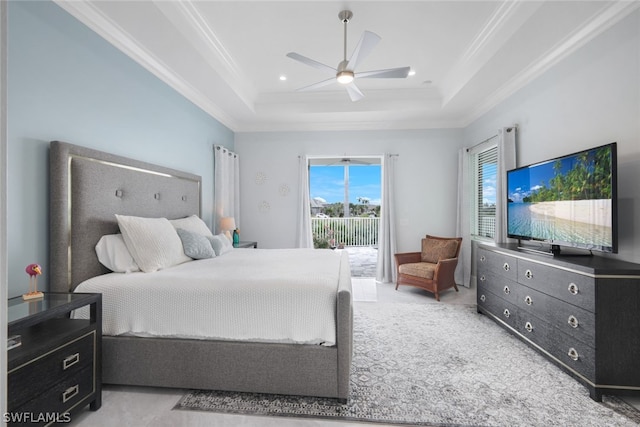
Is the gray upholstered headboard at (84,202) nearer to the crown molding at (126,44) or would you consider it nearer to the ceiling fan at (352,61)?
the crown molding at (126,44)

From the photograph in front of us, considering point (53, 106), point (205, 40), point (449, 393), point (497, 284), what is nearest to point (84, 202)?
point (53, 106)

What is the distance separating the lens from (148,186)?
288cm

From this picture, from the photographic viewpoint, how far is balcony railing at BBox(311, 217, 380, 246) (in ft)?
25.8

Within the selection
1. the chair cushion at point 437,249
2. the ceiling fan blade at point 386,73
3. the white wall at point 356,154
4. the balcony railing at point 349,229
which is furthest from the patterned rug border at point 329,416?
the balcony railing at point 349,229

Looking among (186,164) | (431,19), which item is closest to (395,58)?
(431,19)

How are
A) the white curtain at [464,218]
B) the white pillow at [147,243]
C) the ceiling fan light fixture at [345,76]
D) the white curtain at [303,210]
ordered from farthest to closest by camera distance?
the white curtain at [303,210] → the white curtain at [464,218] → the ceiling fan light fixture at [345,76] → the white pillow at [147,243]

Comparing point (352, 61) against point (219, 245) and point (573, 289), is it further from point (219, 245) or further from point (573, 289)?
point (573, 289)

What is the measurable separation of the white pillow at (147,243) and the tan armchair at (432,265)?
10.5 feet

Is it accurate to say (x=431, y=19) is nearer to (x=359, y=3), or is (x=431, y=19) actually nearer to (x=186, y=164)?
(x=359, y=3)

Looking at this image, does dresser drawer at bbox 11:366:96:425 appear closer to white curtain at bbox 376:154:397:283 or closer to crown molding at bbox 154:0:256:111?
crown molding at bbox 154:0:256:111

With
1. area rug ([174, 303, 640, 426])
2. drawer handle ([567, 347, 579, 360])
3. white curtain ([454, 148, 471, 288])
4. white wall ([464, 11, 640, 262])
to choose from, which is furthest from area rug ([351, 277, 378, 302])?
white wall ([464, 11, 640, 262])

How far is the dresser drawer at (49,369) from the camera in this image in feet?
4.25

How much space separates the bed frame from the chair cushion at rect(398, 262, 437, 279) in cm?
234

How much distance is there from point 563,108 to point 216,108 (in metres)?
4.32
